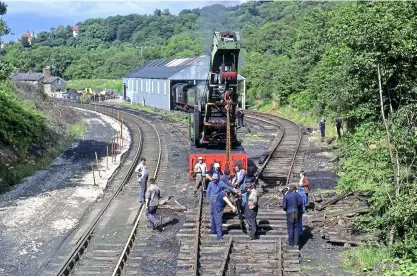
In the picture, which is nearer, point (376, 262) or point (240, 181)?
point (376, 262)

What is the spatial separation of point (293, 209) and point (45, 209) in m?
8.32

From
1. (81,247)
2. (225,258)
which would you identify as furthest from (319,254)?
(81,247)

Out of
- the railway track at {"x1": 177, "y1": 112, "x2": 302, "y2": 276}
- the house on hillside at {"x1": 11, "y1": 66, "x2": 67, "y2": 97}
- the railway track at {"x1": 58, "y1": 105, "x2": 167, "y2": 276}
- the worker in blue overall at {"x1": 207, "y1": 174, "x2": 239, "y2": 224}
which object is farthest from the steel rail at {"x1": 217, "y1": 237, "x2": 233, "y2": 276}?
the house on hillside at {"x1": 11, "y1": 66, "x2": 67, "y2": 97}

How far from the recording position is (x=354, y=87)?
1620 cm

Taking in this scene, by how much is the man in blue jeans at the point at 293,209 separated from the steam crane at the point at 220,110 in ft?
12.6

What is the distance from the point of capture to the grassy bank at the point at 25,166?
20469mm

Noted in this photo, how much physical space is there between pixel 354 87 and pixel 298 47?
32800 mm

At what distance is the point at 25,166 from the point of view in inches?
910

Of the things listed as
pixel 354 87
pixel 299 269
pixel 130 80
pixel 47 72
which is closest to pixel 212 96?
pixel 354 87

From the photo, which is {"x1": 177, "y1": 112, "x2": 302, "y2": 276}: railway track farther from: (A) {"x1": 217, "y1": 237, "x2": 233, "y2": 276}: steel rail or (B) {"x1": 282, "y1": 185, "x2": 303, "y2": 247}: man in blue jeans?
(B) {"x1": 282, "y1": 185, "x2": 303, "y2": 247}: man in blue jeans

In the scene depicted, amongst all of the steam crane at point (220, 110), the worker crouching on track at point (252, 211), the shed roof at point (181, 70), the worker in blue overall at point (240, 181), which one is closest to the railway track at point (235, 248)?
the worker crouching on track at point (252, 211)

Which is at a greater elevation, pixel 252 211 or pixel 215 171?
pixel 215 171

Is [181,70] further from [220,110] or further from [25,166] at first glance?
[220,110]

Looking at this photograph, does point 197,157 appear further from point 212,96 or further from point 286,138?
point 286,138
